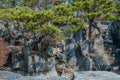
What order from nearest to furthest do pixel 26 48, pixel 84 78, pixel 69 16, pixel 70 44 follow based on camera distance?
pixel 84 78 → pixel 69 16 → pixel 26 48 → pixel 70 44

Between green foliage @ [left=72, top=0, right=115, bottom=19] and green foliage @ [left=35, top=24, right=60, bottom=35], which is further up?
green foliage @ [left=72, top=0, right=115, bottom=19]

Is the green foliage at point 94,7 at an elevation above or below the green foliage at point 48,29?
above

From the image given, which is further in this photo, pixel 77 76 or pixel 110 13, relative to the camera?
pixel 110 13

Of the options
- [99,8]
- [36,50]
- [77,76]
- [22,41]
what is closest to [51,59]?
[36,50]

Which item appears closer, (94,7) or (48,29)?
(48,29)

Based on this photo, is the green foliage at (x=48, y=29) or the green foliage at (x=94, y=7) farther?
the green foliage at (x=94, y=7)

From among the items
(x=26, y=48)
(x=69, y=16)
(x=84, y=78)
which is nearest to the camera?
(x=84, y=78)

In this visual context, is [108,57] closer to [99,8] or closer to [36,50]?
[99,8]

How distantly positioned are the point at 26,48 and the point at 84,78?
5.33 meters

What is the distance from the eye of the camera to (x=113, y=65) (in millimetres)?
14117

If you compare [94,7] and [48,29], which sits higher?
[94,7]

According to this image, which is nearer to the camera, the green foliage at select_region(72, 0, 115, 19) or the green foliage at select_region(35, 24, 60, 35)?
the green foliage at select_region(35, 24, 60, 35)

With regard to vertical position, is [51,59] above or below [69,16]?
below

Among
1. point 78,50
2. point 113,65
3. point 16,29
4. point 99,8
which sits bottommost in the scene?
point 113,65
